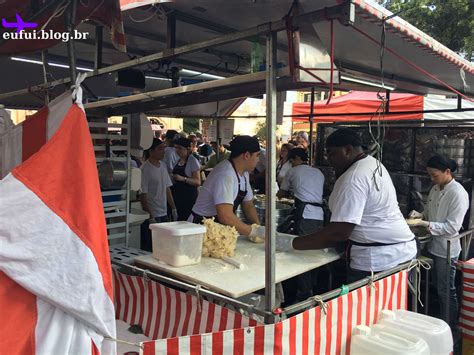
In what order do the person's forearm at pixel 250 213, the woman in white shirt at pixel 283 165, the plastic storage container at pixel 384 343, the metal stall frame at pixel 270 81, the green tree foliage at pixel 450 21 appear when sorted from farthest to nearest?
the green tree foliage at pixel 450 21, the woman in white shirt at pixel 283 165, the person's forearm at pixel 250 213, the plastic storage container at pixel 384 343, the metal stall frame at pixel 270 81

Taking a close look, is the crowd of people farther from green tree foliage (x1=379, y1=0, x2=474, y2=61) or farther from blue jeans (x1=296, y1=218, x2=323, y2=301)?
green tree foliage (x1=379, y1=0, x2=474, y2=61)

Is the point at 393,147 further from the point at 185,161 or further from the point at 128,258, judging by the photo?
the point at 128,258

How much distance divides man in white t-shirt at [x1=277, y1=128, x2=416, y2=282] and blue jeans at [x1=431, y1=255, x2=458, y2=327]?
3.76 ft

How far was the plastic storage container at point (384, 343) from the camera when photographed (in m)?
2.22

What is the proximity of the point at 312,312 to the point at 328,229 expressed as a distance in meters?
0.77

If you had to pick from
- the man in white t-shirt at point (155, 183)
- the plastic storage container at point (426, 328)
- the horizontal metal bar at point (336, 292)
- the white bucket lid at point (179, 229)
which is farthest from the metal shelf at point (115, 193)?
the plastic storage container at point (426, 328)

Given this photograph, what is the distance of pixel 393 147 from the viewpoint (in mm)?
6043

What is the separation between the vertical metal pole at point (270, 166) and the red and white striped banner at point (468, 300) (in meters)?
2.36

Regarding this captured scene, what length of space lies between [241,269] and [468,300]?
87.1 inches

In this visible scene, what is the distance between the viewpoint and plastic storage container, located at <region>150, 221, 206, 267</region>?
8.50 ft

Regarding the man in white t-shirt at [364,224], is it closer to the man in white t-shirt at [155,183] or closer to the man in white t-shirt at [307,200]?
the man in white t-shirt at [307,200]

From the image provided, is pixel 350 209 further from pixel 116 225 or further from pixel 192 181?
pixel 192 181

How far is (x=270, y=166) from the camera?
1.81 metres

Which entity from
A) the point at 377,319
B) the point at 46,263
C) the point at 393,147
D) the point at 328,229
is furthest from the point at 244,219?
the point at 393,147
